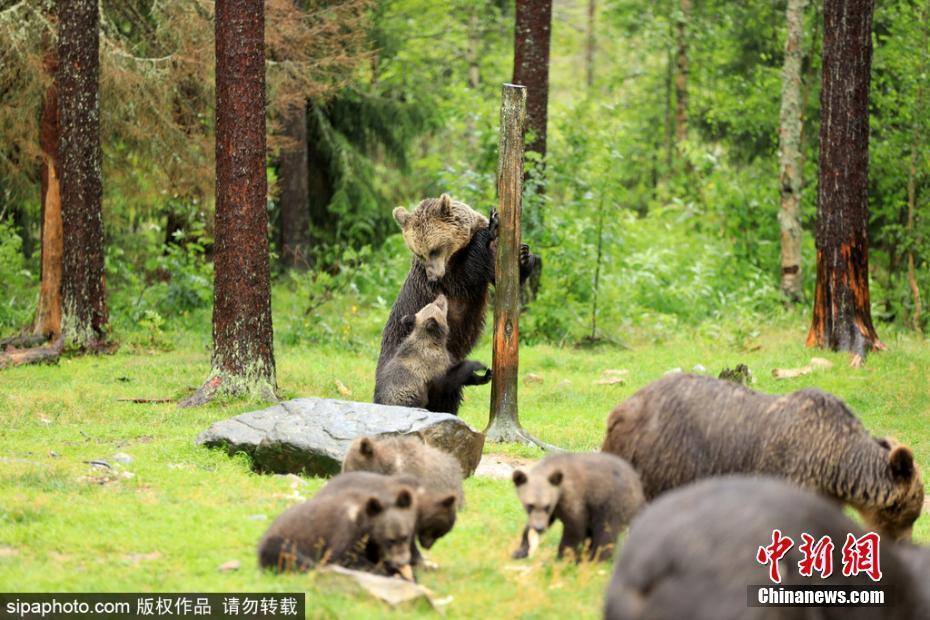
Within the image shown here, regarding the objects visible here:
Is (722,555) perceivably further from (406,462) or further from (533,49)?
(533,49)

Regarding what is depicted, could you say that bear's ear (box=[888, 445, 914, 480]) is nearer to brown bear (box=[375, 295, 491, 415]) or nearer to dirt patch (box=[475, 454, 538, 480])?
dirt patch (box=[475, 454, 538, 480])

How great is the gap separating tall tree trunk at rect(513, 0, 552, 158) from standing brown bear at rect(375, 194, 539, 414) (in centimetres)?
656

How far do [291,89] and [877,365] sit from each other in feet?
34.0

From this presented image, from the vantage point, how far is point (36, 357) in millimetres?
15352

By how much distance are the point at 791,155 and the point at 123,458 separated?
14290 mm

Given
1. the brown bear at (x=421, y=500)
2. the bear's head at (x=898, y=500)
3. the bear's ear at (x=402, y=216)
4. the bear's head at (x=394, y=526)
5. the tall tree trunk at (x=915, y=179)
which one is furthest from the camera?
the tall tree trunk at (x=915, y=179)

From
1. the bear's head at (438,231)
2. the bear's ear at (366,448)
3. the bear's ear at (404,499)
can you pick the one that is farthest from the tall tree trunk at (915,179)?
the bear's ear at (404,499)

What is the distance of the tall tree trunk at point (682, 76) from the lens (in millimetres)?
29484

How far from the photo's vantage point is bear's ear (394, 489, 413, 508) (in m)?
6.28

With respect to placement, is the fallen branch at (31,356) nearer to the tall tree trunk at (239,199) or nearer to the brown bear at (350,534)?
the tall tree trunk at (239,199)

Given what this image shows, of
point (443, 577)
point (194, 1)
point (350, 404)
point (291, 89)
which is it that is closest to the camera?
point (443, 577)

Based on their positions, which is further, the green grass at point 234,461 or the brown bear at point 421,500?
the brown bear at point 421,500

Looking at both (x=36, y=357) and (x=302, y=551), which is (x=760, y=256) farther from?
(x=302, y=551)

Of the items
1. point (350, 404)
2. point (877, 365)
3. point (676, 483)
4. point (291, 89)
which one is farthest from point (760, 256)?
point (676, 483)
